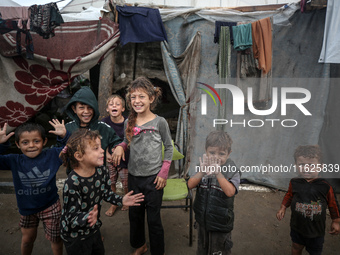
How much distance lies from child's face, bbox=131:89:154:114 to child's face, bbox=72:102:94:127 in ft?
1.94

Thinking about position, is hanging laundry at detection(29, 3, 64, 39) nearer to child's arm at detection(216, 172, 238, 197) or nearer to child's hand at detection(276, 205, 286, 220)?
child's arm at detection(216, 172, 238, 197)

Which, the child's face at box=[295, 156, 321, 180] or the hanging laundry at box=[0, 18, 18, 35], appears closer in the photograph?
the child's face at box=[295, 156, 321, 180]

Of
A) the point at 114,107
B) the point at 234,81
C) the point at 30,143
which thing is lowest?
the point at 30,143

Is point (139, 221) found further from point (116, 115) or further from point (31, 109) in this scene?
point (31, 109)

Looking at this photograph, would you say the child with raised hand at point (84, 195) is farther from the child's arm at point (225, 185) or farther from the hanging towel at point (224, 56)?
the hanging towel at point (224, 56)

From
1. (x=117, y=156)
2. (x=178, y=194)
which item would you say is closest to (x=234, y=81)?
(x=178, y=194)

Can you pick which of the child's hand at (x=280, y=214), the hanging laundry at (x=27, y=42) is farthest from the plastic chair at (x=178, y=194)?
the hanging laundry at (x=27, y=42)

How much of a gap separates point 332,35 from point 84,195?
141 inches

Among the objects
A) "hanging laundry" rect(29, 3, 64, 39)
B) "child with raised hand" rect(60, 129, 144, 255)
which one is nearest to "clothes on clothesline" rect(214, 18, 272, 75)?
"hanging laundry" rect(29, 3, 64, 39)

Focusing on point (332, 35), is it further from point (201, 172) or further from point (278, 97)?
point (201, 172)

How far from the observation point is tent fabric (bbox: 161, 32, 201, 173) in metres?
3.79

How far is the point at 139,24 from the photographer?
11.7ft

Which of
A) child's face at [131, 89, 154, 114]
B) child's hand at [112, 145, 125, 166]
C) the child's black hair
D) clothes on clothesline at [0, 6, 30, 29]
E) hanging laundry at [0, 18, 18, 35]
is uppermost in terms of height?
clothes on clothesline at [0, 6, 30, 29]

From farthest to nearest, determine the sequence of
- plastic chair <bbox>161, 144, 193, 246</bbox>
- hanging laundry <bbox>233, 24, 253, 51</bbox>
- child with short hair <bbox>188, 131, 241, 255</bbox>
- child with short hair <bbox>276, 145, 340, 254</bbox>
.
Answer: hanging laundry <bbox>233, 24, 253, 51</bbox>, plastic chair <bbox>161, 144, 193, 246</bbox>, child with short hair <bbox>276, 145, 340, 254</bbox>, child with short hair <bbox>188, 131, 241, 255</bbox>
